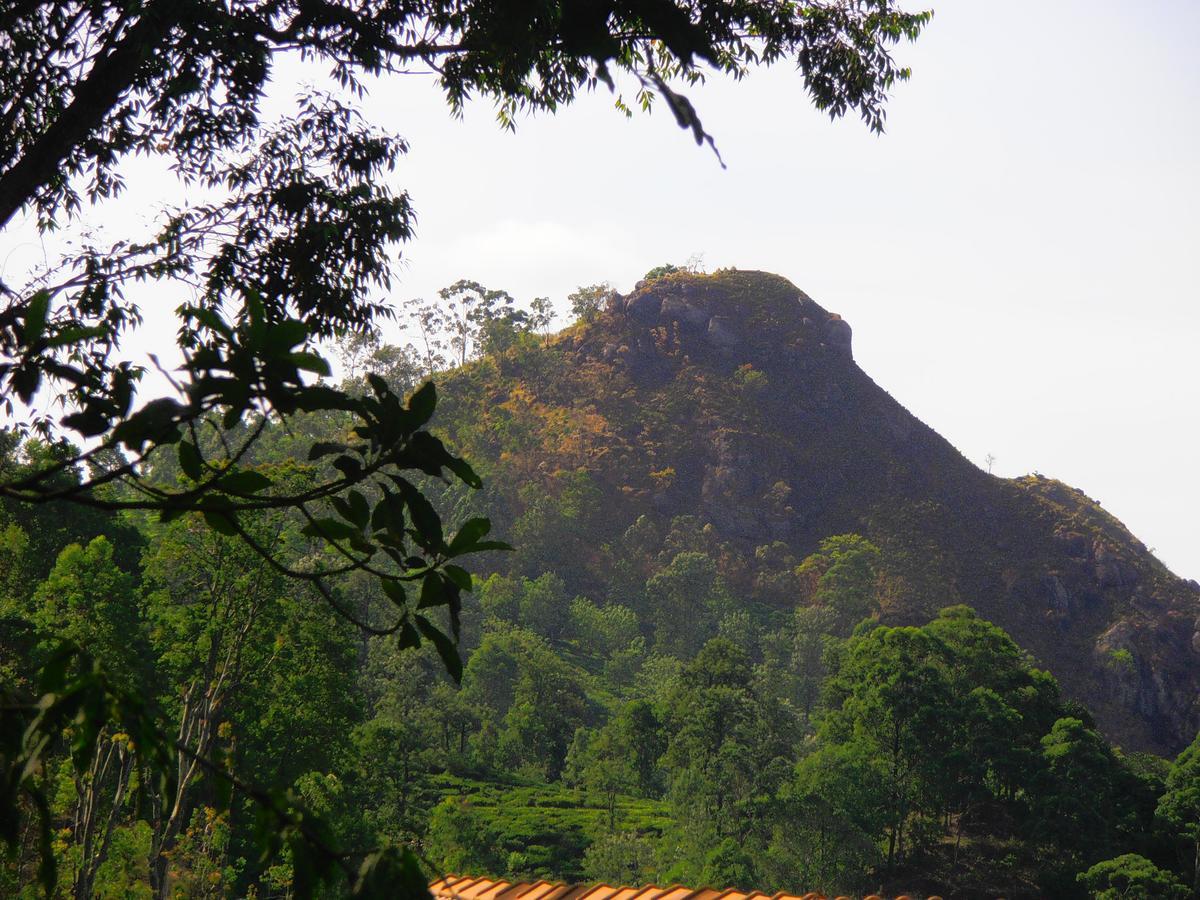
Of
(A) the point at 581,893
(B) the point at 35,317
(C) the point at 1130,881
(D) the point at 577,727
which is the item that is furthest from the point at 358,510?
(D) the point at 577,727

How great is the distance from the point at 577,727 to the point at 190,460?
3394 cm

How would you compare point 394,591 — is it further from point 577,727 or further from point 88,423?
point 577,727

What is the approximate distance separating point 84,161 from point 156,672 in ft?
44.6

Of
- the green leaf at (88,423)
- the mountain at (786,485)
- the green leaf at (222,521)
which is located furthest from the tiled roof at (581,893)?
the mountain at (786,485)

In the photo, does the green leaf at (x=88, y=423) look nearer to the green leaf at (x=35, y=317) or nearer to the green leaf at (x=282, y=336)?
the green leaf at (x=35, y=317)

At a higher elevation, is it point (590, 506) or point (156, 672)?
point (590, 506)

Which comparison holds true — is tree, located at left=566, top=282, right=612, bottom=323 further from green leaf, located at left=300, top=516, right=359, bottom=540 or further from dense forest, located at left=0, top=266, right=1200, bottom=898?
green leaf, located at left=300, top=516, right=359, bottom=540

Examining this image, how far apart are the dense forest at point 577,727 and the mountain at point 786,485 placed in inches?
62.8

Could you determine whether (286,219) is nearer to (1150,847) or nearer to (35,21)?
(35,21)

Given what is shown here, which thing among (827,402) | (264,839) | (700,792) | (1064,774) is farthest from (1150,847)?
(827,402)

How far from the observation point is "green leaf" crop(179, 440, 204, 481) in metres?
1.53

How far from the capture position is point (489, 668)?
122ft

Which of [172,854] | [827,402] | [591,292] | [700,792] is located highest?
[591,292]

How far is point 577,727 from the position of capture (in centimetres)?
3453
